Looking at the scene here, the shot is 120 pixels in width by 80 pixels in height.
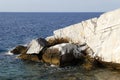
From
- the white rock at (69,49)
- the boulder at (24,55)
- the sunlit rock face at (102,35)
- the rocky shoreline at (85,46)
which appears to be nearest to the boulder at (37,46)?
the rocky shoreline at (85,46)

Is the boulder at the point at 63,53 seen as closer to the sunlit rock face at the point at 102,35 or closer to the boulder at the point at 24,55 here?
the sunlit rock face at the point at 102,35

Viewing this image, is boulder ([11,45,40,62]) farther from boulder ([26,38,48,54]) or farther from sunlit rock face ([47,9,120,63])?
sunlit rock face ([47,9,120,63])

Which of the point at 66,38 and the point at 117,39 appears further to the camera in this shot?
the point at 66,38

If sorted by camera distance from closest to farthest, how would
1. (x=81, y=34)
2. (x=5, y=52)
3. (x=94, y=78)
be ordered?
(x=94, y=78), (x=81, y=34), (x=5, y=52)

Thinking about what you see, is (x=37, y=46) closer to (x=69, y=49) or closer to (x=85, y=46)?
(x=69, y=49)

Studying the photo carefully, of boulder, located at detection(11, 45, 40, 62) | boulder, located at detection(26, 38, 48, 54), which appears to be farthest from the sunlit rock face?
boulder, located at detection(11, 45, 40, 62)

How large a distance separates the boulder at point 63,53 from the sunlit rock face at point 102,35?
144 centimetres

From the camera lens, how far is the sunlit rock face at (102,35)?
29953 millimetres

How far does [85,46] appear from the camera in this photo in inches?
1319

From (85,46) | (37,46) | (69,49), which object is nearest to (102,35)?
(85,46)

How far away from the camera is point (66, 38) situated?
3575cm

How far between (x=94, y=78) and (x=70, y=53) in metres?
5.53

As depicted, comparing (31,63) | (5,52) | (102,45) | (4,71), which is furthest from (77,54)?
(5,52)

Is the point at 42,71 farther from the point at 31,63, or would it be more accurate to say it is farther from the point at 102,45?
the point at 102,45
